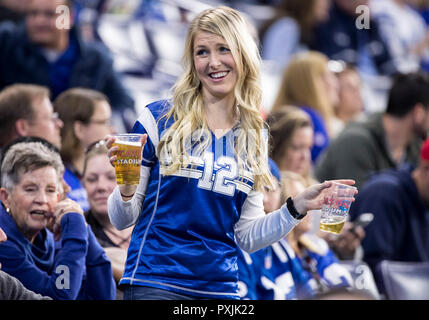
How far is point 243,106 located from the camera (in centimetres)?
291

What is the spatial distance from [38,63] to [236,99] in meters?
2.40

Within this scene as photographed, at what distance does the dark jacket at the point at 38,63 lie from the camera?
5.02 metres

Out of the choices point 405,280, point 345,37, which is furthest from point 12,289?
point 345,37

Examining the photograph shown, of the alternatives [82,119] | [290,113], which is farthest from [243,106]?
[290,113]

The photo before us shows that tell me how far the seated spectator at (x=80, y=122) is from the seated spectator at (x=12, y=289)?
1.09 m

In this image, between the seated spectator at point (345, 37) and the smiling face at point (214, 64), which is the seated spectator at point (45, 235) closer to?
the smiling face at point (214, 64)

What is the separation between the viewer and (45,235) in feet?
11.3

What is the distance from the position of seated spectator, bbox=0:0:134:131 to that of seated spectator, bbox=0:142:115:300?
5.52 ft

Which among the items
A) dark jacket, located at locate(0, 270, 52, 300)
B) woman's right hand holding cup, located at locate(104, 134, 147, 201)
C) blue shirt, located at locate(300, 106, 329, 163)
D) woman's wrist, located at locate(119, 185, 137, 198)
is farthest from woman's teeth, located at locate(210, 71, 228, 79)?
blue shirt, located at locate(300, 106, 329, 163)

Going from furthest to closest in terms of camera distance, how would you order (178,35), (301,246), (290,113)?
(178,35), (290,113), (301,246)

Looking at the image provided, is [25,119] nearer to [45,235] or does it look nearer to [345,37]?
[45,235]

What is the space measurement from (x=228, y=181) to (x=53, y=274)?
94 cm

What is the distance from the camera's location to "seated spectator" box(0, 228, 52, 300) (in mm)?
3021
